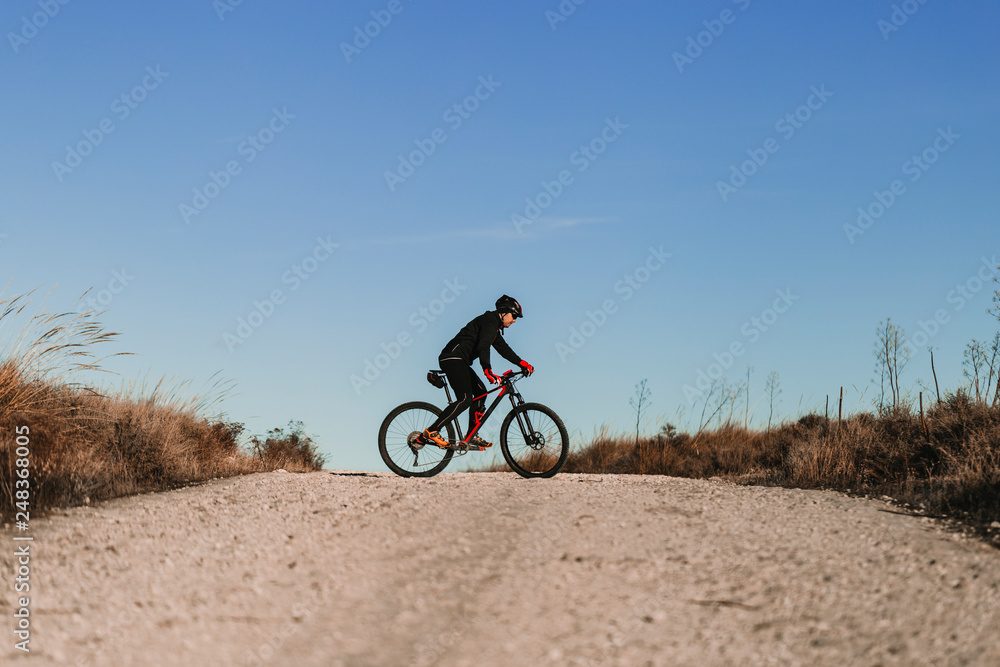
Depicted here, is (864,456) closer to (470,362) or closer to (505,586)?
(470,362)

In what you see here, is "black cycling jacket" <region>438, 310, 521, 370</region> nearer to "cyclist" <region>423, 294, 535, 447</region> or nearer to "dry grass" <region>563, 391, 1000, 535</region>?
"cyclist" <region>423, 294, 535, 447</region>

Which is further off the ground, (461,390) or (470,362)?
(470,362)

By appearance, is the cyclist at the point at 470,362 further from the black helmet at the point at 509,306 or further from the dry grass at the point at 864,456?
the dry grass at the point at 864,456

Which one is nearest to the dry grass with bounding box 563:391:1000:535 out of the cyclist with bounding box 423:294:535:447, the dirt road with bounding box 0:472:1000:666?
the dirt road with bounding box 0:472:1000:666

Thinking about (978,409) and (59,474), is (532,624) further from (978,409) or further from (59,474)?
(978,409)

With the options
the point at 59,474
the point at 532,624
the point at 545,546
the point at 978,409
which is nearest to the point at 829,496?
the point at 978,409

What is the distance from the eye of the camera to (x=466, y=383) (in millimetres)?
11359

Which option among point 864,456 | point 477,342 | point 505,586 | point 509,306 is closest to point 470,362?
point 477,342

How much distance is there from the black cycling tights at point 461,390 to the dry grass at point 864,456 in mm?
4303

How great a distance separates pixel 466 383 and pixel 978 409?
6754 mm

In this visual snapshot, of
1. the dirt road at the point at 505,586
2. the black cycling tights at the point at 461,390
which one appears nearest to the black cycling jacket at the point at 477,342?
the black cycling tights at the point at 461,390

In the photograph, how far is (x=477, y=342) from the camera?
446 inches

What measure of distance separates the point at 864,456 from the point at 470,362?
545 centimetres

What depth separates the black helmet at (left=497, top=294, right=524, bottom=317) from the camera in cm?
1129
